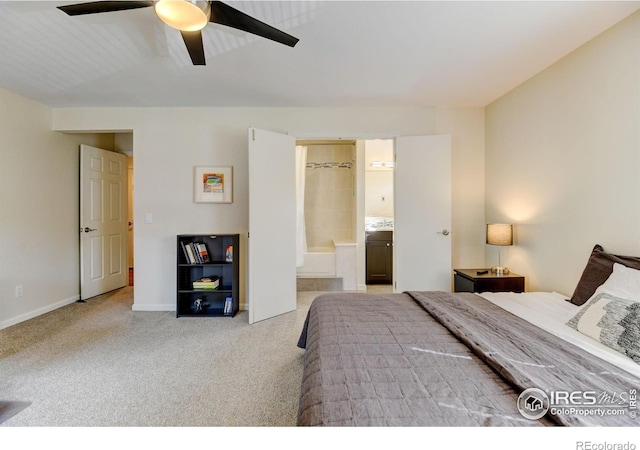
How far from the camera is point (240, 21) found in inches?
64.0

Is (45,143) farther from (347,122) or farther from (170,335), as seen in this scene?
(347,122)

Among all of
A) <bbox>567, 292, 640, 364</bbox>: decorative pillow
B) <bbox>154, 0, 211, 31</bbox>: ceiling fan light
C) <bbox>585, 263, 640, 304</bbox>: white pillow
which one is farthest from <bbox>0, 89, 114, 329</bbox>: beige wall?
<bbox>585, 263, 640, 304</bbox>: white pillow

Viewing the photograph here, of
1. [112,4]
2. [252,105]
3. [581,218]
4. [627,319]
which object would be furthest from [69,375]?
[581,218]

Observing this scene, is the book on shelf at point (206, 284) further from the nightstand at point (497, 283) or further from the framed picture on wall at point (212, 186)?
the nightstand at point (497, 283)

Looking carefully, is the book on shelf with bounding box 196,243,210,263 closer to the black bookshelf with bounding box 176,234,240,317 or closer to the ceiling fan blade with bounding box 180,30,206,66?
the black bookshelf with bounding box 176,234,240,317

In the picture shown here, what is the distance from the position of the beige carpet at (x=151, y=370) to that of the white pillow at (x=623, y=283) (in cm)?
188

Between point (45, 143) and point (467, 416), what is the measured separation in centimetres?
475

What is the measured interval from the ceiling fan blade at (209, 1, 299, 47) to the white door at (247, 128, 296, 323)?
1.48 metres

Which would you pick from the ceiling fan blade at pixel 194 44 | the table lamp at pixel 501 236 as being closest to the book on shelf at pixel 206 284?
the ceiling fan blade at pixel 194 44

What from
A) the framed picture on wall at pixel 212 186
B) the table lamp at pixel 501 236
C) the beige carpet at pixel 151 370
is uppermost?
the framed picture on wall at pixel 212 186

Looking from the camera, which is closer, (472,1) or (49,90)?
(472,1)

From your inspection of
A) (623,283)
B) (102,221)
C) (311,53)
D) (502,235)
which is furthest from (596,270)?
(102,221)

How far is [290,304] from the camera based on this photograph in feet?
11.5

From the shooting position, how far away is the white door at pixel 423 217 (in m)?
3.45
